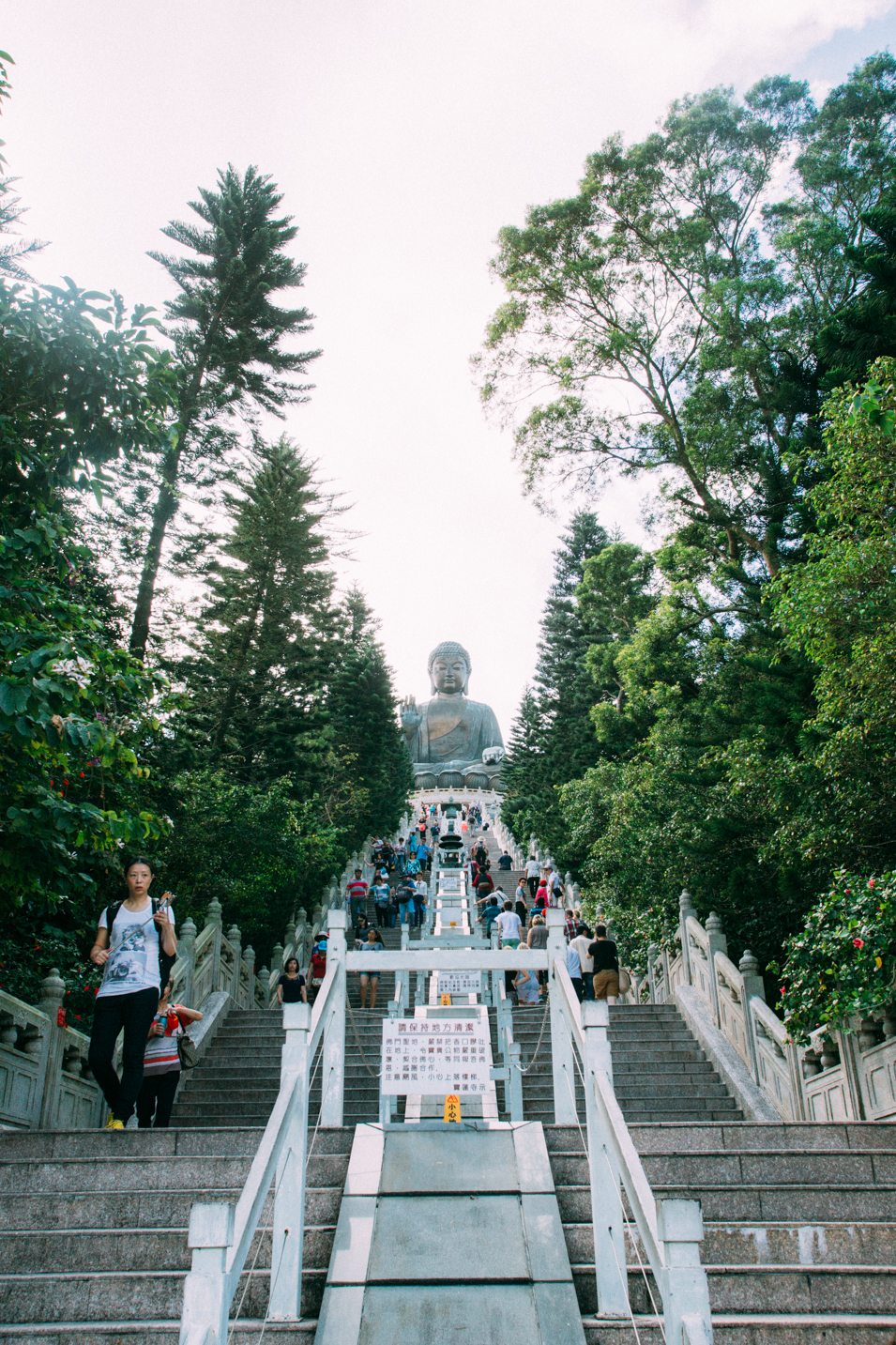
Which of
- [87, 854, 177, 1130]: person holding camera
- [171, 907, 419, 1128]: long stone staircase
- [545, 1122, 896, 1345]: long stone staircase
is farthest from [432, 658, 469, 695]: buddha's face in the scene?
[545, 1122, 896, 1345]: long stone staircase

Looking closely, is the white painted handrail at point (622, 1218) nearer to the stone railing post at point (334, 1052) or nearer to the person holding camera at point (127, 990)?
the stone railing post at point (334, 1052)

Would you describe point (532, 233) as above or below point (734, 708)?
above

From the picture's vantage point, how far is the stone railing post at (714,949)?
9.58m

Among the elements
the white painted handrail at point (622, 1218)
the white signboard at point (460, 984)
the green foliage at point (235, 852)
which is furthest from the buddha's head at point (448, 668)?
the white painted handrail at point (622, 1218)

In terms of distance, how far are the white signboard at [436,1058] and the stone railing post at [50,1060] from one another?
10.3 feet

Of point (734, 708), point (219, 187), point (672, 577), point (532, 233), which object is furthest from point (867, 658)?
point (219, 187)

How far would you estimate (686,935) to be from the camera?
431 inches

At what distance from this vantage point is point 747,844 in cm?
1130

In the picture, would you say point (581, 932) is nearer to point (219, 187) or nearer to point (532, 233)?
point (532, 233)

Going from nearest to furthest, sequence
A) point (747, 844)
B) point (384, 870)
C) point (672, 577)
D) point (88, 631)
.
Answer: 1. point (88, 631)
2. point (747, 844)
3. point (672, 577)
4. point (384, 870)

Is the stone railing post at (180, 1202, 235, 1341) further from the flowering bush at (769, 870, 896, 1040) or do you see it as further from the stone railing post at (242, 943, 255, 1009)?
the stone railing post at (242, 943, 255, 1009)

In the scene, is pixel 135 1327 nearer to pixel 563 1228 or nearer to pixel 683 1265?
pixel 563 1228

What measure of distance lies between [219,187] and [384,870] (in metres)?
15.4

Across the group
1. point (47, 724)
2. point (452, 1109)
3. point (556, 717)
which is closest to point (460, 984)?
point (452, 1109)
